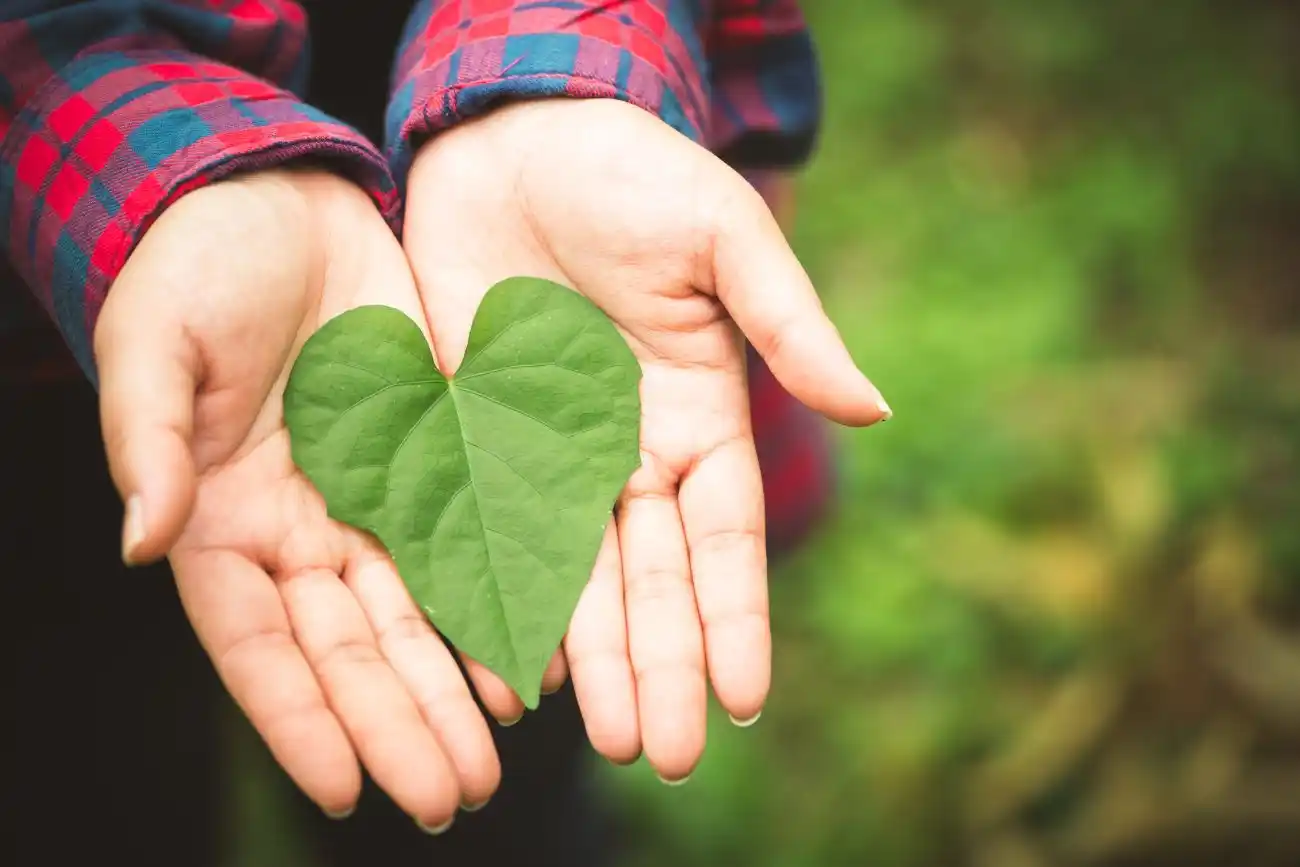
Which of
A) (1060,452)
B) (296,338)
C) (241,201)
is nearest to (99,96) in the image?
(241,201)

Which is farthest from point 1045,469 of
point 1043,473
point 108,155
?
point 108,155

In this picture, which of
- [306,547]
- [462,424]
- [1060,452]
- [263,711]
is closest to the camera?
[263,711]

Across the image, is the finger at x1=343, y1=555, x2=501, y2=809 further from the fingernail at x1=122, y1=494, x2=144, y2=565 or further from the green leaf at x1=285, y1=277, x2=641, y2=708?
the fingernail at x1=122, y1=494, x2=144, y2=565

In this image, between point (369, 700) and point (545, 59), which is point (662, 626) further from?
point (545, 59)

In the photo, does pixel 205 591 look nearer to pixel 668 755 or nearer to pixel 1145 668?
pixel 668 755

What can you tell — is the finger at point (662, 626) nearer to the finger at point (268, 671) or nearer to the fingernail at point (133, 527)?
the finger at point (268, 671)

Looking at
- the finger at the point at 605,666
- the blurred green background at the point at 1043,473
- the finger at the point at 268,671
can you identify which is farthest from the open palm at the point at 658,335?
the blurred green background at the point at 1043,473

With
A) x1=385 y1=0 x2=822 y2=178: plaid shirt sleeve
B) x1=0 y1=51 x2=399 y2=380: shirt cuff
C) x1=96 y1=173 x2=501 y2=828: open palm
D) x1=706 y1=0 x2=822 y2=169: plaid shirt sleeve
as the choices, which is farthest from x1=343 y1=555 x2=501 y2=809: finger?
x1=706 y1=0 x2=822 y2=169: plaid shirt sleeve
